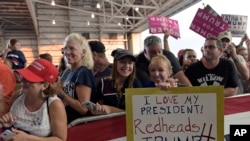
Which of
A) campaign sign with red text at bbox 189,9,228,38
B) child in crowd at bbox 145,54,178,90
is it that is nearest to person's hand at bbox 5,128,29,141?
child in crowd at bbox 145,54,178,90

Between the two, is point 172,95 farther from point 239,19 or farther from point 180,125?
point 239,19

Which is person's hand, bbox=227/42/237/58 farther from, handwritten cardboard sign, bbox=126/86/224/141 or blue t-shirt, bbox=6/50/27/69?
blue t-shirt, bbox=6/50/27/69

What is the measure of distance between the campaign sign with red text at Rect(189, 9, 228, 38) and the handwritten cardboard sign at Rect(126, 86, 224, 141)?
2.93 m

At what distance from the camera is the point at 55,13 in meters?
16.0

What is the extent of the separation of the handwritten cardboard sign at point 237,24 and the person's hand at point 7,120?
17.2ft

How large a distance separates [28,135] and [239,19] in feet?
18.3

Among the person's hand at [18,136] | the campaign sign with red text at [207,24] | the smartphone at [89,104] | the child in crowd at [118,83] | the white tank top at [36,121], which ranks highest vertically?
the campaign sign with red text at [207,24]

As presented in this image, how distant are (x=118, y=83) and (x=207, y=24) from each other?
3.12 metres

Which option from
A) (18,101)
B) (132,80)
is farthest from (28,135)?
(132,80)

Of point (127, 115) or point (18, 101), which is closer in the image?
point (18, 101)

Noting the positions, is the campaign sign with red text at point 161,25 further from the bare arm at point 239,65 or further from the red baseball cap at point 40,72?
the red baseball cap at point 40,72

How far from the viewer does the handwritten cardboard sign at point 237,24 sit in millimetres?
6094

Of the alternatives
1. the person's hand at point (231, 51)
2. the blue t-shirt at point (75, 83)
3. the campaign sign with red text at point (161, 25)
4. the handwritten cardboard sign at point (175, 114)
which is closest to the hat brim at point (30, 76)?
the blue t-shirt at point (75, 83)

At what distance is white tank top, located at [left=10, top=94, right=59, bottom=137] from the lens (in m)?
1.76
